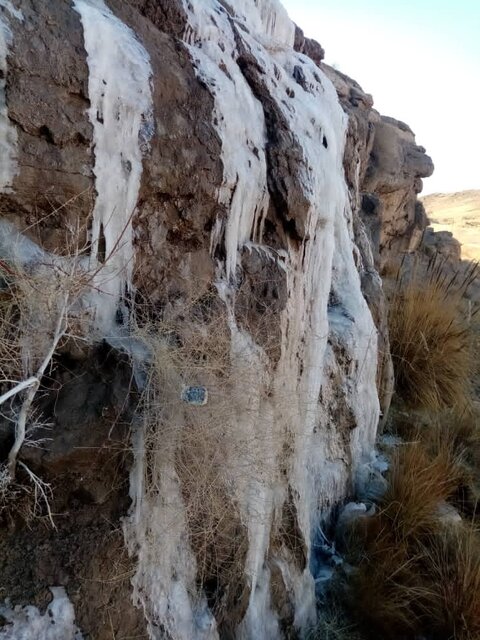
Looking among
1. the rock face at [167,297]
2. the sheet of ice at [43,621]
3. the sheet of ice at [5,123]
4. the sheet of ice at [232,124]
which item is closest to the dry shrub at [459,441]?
the rock face at [167,297]

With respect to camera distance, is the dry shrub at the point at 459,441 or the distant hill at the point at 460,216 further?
the distant hill at the point at 460,216

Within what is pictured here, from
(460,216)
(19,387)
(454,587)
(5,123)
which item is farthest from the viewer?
(460,216)

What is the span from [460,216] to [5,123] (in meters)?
21.7

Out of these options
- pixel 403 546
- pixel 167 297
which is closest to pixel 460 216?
pixel 403 546

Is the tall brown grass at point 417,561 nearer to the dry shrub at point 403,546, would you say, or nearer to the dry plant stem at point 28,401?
the dry shrub at point 403,546

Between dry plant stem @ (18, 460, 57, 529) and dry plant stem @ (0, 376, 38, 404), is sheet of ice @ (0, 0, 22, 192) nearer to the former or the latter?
dry plant stem @ (0, 376, 38, 404)

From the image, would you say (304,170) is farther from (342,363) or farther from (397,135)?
(397,135)

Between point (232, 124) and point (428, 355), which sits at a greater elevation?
point (232, 124)

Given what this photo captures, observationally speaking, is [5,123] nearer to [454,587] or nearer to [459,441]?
[454,587]

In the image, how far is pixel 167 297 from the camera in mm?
2244

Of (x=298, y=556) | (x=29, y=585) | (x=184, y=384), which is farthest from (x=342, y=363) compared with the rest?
(x=29, y=585)

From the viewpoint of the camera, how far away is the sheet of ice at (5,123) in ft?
5.72

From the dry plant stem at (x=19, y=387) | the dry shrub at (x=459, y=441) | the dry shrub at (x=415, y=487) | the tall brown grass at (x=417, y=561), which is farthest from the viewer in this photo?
the dry shrub at (x=459, y=441)

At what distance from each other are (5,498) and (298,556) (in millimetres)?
1610
